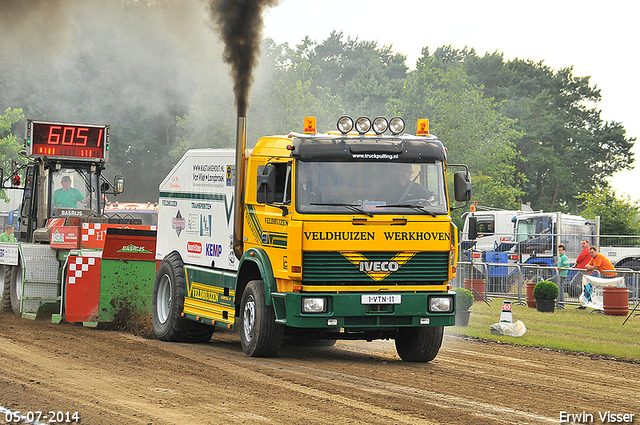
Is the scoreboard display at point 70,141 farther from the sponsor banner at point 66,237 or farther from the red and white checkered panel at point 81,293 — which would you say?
the red and white checkered panel at point 81,293

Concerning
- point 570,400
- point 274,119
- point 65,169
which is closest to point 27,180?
point 65,169

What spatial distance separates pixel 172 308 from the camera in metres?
13.5

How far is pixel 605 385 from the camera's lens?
32.4 ft

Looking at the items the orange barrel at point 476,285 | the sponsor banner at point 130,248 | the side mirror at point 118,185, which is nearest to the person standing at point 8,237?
the side mirror at point 118,185

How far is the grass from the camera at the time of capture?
14.1 meters

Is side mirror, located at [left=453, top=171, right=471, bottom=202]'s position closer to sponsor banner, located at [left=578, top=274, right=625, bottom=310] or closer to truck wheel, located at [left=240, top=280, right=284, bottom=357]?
truck wheel, located at [left=240, top=280, right=284, bottom=357]

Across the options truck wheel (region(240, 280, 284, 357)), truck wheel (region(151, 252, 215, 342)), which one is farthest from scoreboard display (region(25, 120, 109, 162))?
truck wheel (region(240, 280, 284, 357))

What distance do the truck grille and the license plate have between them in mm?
180

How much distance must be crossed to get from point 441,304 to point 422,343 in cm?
77

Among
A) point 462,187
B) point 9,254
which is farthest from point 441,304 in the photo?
point 9,254

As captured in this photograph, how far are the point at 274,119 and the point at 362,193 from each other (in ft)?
98.4

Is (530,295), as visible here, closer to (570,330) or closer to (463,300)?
(570,330)

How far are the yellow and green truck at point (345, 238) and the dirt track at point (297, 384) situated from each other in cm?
59

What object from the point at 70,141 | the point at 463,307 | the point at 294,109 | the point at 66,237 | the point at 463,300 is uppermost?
the point at 294,109
